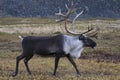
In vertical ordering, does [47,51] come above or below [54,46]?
below

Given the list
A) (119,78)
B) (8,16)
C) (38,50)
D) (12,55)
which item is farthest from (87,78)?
(8,16)

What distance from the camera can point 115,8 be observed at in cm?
12300

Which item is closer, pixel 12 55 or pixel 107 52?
pixel 12 55

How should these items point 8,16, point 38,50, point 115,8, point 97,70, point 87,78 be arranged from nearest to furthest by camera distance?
point 87,78, point 38,50, point 97,70, point 8,16, point 115,8

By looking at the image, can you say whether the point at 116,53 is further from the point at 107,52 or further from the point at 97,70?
the point at 97,70

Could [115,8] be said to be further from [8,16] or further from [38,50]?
[38,50]

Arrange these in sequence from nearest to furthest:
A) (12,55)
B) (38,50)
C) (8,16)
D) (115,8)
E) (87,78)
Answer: (87,78)
(38,50)
(12,55)
(8,16)
(115,8)

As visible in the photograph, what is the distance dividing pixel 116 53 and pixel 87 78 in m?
12.8

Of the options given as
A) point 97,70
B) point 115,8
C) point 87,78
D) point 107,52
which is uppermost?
point 87,78

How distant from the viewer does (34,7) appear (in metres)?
120

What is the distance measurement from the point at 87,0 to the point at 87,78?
361 feet

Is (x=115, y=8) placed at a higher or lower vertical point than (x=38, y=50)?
lower

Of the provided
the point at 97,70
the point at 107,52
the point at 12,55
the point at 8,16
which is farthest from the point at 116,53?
the point at 8,16

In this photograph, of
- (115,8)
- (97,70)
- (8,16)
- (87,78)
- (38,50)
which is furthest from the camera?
(115,8)
